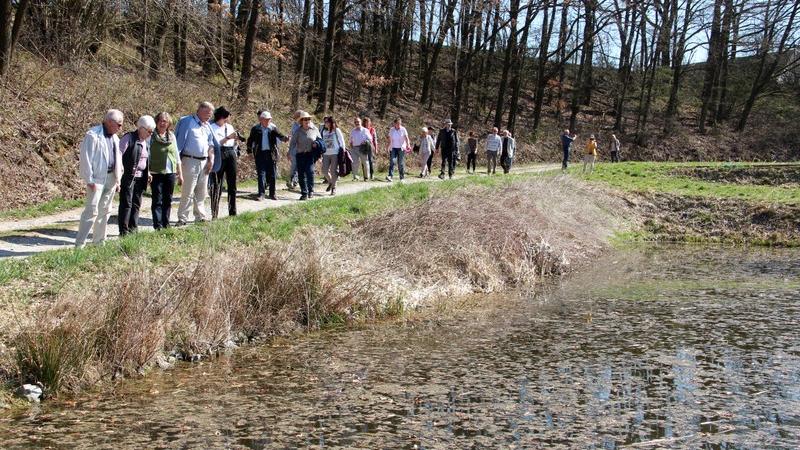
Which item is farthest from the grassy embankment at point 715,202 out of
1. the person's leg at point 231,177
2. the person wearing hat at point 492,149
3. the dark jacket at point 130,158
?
the dark jacket at point 130,158

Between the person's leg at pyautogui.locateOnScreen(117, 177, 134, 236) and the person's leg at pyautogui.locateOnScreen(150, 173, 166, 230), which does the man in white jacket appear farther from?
the person's leg at pyautogui.locateOnScreen(150, 173, 166, 230)

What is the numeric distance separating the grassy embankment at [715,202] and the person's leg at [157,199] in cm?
1429

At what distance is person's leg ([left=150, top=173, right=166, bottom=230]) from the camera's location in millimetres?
11594

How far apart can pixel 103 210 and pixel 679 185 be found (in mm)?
21858

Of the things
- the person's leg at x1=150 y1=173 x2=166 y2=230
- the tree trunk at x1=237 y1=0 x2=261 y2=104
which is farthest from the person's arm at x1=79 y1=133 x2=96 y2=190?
the tree trunk at x1=237 y1=0 x2=261 y2=104

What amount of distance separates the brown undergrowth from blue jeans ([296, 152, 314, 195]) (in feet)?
8.58

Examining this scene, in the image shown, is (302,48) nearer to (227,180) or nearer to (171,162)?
(227,180)

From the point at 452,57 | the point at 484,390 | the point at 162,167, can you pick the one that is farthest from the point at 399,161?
the point at 452,57

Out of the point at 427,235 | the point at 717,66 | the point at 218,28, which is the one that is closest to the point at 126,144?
the point at 427,235

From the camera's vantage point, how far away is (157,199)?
11.8 meters

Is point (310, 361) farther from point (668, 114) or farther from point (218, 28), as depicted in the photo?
point (668, 114)

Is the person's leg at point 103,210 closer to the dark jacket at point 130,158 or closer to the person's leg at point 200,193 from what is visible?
the dark jacket at point 130,158

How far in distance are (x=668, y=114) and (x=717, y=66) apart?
17.2ft

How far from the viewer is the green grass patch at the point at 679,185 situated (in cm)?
2506
